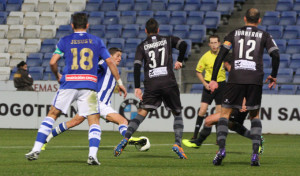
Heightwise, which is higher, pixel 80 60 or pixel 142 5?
pixel 142 5

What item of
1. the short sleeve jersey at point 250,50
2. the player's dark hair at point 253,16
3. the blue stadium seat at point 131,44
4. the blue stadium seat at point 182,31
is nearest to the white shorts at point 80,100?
the short sleeve jersey at point 250,50

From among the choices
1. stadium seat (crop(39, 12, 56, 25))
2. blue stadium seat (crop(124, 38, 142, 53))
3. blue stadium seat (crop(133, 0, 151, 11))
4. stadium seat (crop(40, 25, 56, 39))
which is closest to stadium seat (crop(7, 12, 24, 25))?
stadium seat (crop(39, 12, 56, 25))

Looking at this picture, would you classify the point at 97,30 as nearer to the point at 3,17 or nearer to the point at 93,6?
the point at 93,6

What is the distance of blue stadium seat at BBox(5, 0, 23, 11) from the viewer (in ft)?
98.8

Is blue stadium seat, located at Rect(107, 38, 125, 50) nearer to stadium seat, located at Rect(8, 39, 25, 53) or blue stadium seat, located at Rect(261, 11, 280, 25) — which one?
stadium seat, located at Rect(8, 39, 25, 53)

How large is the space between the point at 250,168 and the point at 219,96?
18.4 feet

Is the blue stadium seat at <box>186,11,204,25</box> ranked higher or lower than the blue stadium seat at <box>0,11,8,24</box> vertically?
higher

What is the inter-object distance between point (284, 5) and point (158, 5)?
4990 mm

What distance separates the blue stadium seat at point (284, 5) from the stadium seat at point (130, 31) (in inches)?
207

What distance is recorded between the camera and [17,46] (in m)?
27.7

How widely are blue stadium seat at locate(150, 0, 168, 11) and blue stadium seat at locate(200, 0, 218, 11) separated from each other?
1623mm

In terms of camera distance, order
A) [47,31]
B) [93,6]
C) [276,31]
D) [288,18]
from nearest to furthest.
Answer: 1. [276,31]
2. [288,18]
3. [47,31]
4. [93,6]

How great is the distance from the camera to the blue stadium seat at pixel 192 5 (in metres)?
26.8

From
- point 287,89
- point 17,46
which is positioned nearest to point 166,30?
point 17,46
